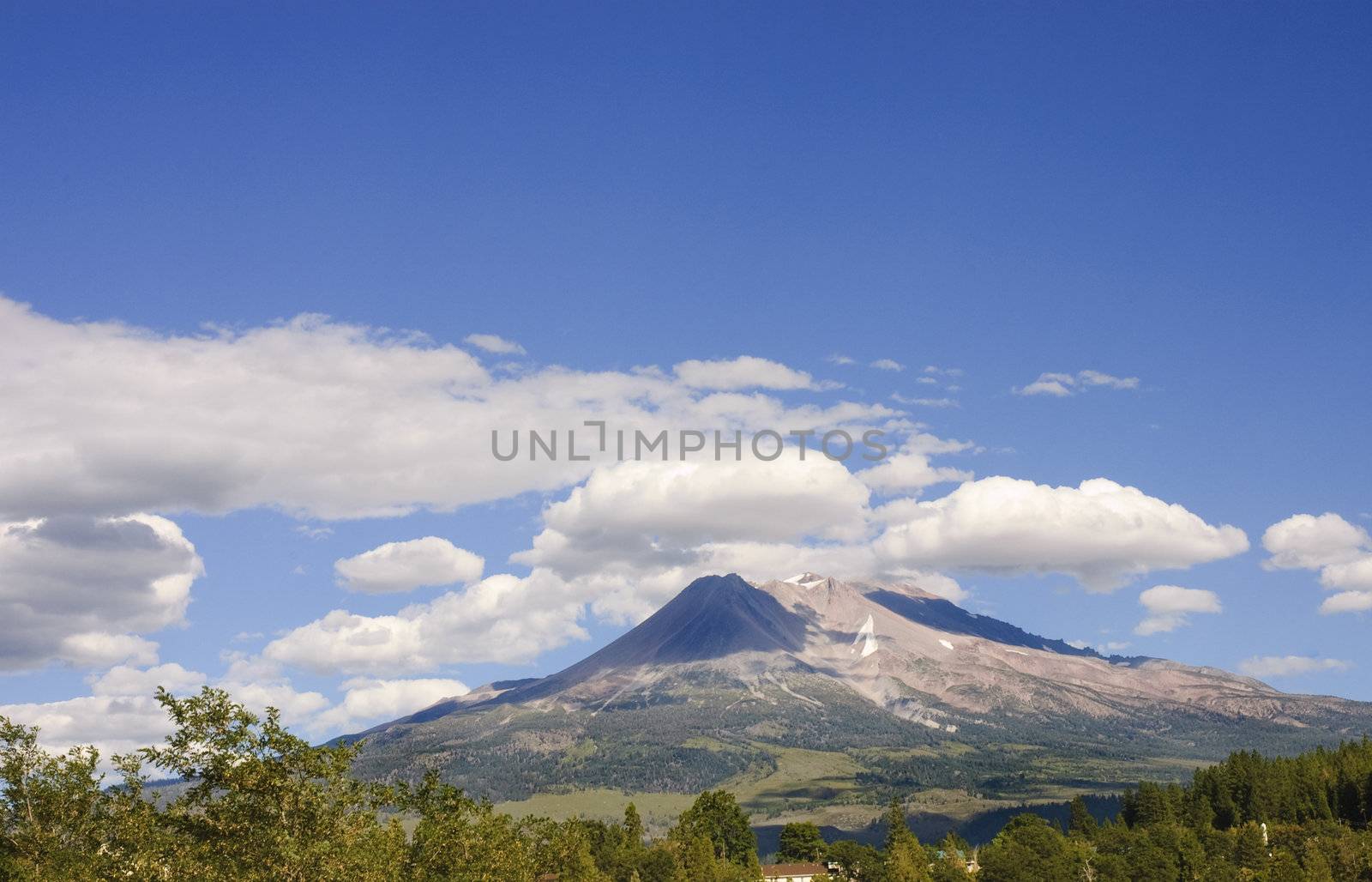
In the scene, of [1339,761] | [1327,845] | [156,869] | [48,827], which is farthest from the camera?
[1339,761]

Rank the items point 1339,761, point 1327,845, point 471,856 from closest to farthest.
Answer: point 471,856, point 1327,845, point 1339,761

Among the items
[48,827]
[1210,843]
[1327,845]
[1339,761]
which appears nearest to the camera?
[48,827]

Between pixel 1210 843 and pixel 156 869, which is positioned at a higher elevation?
pixel 156 869

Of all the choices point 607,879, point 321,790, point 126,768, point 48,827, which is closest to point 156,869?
point 321,790

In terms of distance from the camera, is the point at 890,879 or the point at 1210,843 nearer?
the point at 890,879

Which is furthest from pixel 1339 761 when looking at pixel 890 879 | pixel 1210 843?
pixel 890 879

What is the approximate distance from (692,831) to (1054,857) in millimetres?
57532

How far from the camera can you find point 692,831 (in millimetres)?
191625

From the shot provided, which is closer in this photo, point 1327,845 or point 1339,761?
point 1327,845

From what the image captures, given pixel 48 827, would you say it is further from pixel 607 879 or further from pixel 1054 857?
pixel 1054 857

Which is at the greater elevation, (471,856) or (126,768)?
(126,768)

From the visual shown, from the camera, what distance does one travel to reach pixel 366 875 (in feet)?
115

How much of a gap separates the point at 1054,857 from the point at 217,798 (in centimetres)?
16136

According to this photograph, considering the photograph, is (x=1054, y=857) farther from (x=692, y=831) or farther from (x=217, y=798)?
(x=217, y=798)
